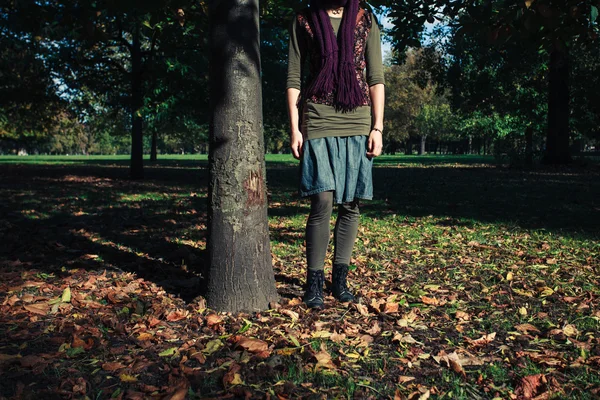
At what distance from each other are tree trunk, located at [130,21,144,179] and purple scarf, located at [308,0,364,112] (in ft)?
36.6

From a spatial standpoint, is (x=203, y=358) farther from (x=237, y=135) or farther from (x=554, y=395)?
Result: (x=554, y=395)

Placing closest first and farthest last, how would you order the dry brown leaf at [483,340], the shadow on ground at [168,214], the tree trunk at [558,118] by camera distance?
the dry brown leaf at [483,340] → the shadow on ground at [168,214] → the tree trunk at [558,118]

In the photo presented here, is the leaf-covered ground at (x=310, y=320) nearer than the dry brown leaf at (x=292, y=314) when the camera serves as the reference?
Yes

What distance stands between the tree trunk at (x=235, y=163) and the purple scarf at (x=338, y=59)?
48 centimetres

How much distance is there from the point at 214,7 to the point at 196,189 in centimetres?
985

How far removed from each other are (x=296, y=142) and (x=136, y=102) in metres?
12.6

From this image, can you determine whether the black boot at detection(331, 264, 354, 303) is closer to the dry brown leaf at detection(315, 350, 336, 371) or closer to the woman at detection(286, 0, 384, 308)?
the woman at detection(286, 0, 384, 308)

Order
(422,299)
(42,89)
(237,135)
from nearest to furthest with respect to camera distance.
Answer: (237,135), (422,299), (42,89)

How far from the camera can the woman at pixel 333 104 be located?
11.2 feet

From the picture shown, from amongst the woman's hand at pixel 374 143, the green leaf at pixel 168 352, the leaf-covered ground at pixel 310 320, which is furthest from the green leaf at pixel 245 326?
the woman's hand at pixel 374 143

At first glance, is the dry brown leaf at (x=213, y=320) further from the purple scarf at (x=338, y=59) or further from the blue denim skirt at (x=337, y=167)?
the purple scarf at (x=338, y=59)

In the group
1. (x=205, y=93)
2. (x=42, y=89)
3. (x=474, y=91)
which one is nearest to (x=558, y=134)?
(x=474, y=91)

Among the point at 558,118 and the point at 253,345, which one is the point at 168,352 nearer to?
the point at 253,345

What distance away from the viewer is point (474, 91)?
77.5 feet
